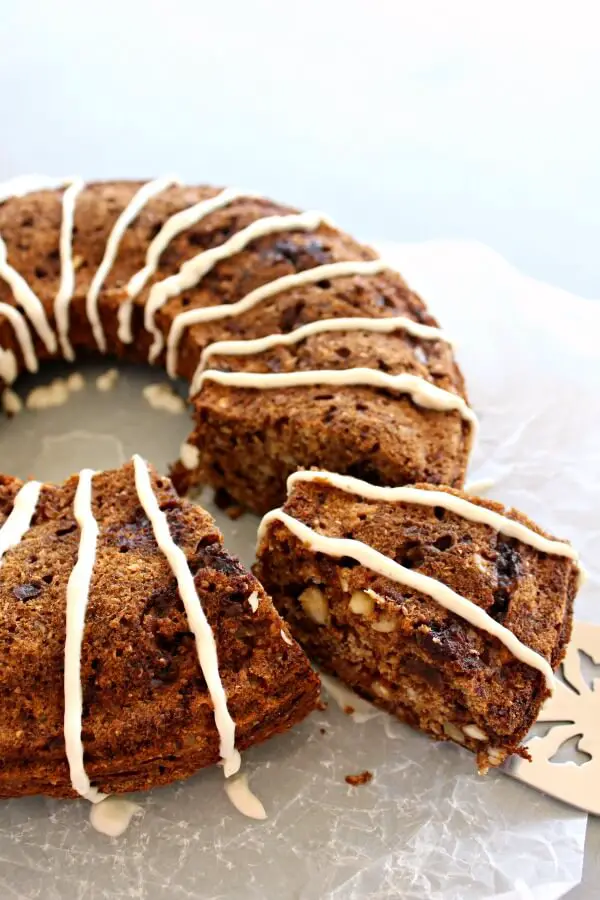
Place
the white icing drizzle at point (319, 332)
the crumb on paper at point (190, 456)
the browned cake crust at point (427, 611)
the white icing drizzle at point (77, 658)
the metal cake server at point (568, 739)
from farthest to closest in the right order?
the crumb on paper at point (190, 456), the white icing drizzle at point (319, 332), the metal cake server at point (568, 739), the browned cake crust at point (427, 611), the white icing drizzle at point (77, 658)

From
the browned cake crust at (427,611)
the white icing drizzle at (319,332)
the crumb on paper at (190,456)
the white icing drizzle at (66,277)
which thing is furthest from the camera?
the white icing drizzle at (66,277)

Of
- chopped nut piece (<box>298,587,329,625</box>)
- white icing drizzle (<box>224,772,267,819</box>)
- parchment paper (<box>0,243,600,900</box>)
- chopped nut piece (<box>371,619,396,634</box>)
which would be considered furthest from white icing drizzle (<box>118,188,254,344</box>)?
white icing drizzle (<box>224,772,267,819</box>)

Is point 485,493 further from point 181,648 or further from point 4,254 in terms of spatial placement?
point 4,254

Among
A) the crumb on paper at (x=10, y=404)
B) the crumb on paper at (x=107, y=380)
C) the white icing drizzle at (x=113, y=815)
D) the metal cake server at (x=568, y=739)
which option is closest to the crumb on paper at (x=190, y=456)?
the crumb on paper at (x=107, y=380)

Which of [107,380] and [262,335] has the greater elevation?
[262,335]

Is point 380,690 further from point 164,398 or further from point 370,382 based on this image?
point 164,398

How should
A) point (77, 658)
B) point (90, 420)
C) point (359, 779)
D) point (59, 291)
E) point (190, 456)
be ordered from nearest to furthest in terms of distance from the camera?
point (77, 658)
point (359, 779)
point (190, 456)
point (59, 291)
point (90, 420)

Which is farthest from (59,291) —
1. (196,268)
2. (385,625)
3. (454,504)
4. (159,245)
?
(385,625)

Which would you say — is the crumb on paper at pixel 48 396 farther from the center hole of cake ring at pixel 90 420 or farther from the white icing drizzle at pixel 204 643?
the white icing drizzle at pixel 204 643
